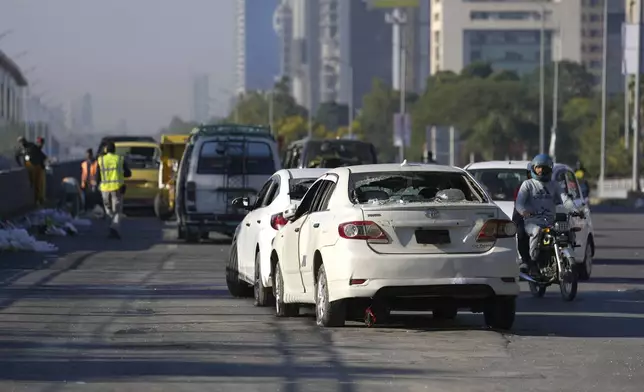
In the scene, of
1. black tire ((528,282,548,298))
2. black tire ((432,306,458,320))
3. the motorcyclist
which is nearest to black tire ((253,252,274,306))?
black tire ((432,306,458,320))

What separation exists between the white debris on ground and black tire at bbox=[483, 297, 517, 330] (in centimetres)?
1424

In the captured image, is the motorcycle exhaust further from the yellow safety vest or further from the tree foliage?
the tree foliage

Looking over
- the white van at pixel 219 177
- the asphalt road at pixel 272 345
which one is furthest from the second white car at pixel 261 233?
the white van at pixel 219 177

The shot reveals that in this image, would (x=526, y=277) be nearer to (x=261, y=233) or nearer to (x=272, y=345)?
(x=261, y=233)

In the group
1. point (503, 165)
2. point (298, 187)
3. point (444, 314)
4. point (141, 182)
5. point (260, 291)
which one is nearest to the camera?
point (444, 314)

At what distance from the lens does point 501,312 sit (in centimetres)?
1534

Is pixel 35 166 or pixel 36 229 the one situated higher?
pixel 35 166

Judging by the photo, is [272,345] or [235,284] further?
[235,284]

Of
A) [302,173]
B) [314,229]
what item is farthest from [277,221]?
[314,229]

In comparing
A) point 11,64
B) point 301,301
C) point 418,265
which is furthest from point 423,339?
point 11,64

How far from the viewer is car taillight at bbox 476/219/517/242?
15.0m

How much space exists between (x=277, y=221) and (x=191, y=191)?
13278 millimetres

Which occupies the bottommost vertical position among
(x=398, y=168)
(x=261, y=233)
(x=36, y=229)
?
(x=36, y=229)

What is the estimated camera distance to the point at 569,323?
1628 cm
